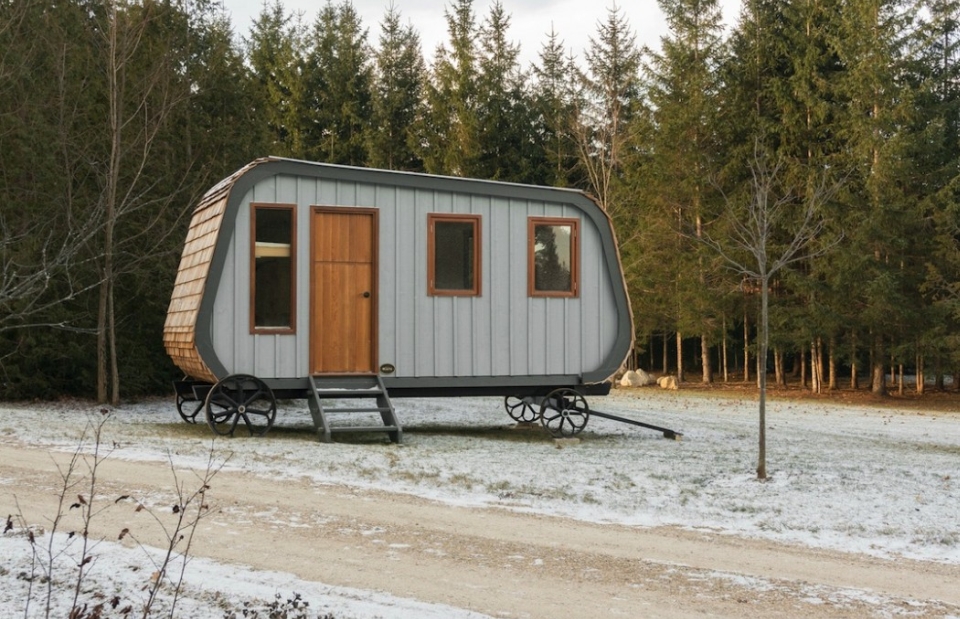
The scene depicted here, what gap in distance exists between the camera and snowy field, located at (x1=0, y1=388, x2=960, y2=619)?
5.92m

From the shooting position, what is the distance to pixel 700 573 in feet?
17.6

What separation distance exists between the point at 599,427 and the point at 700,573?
7986 millimetres

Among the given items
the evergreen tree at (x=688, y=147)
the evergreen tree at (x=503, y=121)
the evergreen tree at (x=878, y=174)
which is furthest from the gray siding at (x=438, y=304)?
the evergreen tree at (x=503, y=121)

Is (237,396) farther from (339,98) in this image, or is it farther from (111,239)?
(339,98)

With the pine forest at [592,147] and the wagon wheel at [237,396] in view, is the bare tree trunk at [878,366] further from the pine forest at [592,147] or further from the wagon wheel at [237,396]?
the wagon wheel at [237,396]

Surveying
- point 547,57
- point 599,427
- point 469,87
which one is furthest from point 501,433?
point 547,57

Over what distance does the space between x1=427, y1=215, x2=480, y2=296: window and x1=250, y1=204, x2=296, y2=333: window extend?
5.48ft

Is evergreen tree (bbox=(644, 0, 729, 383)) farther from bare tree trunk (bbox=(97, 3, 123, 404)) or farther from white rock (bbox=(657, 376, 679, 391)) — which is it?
bare tree trunk (bbox=(97, 3, 123, 404))

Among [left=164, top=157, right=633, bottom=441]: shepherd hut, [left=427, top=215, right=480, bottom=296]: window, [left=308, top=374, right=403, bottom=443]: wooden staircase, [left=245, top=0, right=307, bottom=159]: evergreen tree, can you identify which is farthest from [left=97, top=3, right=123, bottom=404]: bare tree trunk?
[left=245, top=0, right=307, bottom=159]: evergreen tree

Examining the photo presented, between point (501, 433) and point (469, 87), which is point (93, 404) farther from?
point (469, 87)

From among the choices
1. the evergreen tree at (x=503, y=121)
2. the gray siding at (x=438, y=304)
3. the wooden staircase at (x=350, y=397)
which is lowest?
the wooden staircase at (x=350, y=397)

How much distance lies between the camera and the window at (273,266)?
10.7 meters

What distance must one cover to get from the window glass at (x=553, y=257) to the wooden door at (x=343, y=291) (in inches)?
77.1

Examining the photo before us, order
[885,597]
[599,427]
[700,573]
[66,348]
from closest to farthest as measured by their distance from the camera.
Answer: [885,597]
[700,573]
[599,427]
[66,348]
